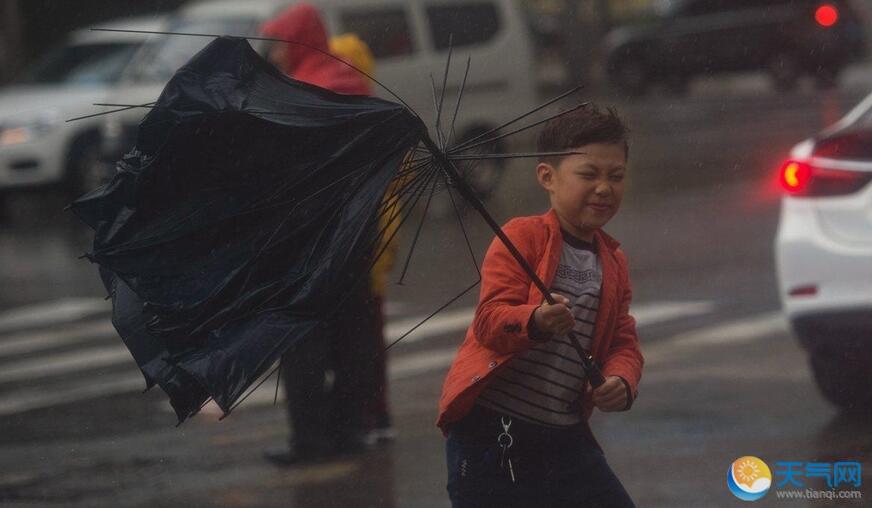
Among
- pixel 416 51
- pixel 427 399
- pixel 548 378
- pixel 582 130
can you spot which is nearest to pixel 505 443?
pixel 548 378

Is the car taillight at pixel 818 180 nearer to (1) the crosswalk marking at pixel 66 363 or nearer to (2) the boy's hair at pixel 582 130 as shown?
(2) the boy's hair at pixel 582 130

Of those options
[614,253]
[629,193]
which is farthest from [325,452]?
[629,193]

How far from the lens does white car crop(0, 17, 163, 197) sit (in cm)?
1733

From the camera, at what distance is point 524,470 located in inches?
152

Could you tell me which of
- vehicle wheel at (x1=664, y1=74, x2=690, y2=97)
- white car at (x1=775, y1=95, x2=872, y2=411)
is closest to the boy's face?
white car at (x1=775, y1=95, x2=872, y2=411)

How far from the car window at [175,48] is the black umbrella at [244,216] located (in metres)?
12.4

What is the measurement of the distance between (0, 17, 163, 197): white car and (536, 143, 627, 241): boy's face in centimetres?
1370

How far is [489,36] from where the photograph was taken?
17016mm

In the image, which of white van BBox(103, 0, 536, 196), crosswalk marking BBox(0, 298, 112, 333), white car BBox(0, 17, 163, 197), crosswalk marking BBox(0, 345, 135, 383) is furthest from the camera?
white car BBox(0, 17, 163, 197)

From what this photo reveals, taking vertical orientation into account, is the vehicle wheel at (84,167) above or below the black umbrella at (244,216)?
below

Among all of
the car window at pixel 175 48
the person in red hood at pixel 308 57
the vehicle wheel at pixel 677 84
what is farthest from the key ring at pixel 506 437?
the vehicle wheel at pixel 677 84

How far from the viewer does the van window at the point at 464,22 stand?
16578mm

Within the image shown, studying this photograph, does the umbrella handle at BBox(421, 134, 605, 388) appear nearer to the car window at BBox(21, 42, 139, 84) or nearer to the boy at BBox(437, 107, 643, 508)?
the boy at BBox(437, 107, 643, 508)

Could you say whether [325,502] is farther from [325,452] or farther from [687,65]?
[687,65]
